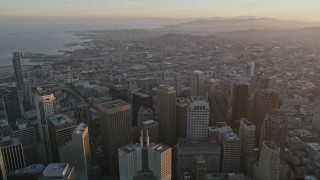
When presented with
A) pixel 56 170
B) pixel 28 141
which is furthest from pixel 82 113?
pixel 56 170

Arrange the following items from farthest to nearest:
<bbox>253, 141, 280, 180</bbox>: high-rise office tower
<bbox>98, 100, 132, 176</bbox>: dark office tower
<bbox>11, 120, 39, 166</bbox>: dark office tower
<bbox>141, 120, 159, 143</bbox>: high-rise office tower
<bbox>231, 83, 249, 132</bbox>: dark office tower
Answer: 1. <bbox>231, 83, 249, 132</bbox>: dark office tower
2. <bbox>141, 120, 159, 143</bbox>: high-rise office tower
3. <bbox>11, 120, 39, 166</bbox>: dark office tower
4. <bbox>98, 100, 132, 176</bbox>: dark office tower
5. <bbox>253, 141, 280, 180</bbox>: high-rise office tower

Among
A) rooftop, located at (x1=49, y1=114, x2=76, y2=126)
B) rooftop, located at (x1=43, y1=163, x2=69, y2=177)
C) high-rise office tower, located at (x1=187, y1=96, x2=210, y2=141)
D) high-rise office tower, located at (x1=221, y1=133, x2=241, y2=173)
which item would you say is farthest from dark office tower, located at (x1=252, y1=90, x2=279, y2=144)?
rooftop, located at (x1=43, y1=163, x2=69, y2=177)

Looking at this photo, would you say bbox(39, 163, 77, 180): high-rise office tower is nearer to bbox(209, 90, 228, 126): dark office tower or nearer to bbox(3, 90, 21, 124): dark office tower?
bbox(209, 90, 228, 126): dark office tower

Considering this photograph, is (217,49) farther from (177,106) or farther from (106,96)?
(177,106)

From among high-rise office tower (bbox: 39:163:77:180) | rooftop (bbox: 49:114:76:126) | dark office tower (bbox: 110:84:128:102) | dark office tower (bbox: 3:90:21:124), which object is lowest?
dark office tower (bbox: 3:90:21:124)

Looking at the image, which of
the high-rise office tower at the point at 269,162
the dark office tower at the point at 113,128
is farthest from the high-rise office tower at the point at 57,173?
the high-rise office tower at the point at 269,162

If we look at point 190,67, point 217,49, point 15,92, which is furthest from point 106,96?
point 217,49
